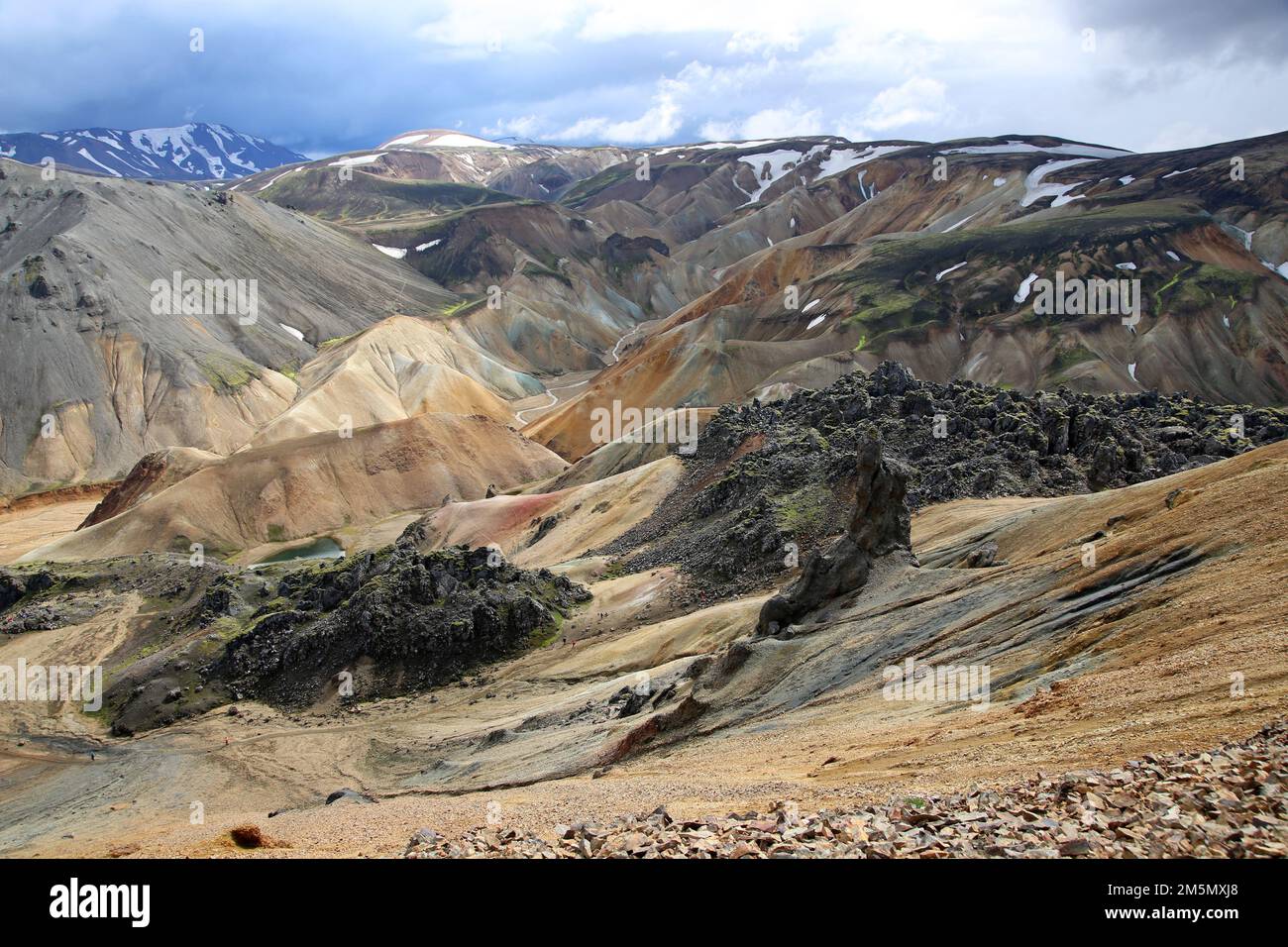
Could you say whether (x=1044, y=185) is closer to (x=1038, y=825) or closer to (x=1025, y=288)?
(x=1025, y=288)

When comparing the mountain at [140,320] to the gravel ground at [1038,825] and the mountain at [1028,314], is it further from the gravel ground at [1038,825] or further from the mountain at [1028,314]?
the gravel ground at [1038,825]

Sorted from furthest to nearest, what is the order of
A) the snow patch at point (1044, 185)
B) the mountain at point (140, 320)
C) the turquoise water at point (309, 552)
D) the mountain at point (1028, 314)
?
the snow patch at point (1044, 185) → the mountain at point (140, 320) → the mountain at point (1028, 314) → the turquoise water at point (309, 552)

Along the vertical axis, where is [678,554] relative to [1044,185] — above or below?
below

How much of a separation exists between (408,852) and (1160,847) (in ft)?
29.1

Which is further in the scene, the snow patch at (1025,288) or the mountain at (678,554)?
the snow patch at (1025,288)

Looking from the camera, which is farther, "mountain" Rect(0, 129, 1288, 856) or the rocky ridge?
the rocky ridge

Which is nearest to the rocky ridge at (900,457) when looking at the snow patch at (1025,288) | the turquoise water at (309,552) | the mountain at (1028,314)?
the turquoise water at (309,552)

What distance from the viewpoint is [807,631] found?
31.5m

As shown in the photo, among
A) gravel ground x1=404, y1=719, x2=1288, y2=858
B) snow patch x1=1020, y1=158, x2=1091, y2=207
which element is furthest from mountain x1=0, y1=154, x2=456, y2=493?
gravel ground x1=404, y1=719, x2=1288, y2=858

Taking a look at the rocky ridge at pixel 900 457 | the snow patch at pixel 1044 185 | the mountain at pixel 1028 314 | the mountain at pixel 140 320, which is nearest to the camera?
the rocky ridge at pixel 900 457

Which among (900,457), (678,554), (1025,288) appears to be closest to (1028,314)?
(1025,288)

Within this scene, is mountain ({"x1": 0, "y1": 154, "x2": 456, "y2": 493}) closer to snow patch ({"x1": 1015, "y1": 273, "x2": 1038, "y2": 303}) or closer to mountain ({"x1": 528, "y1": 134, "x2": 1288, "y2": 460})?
mountain ({"x1": 528, "y1": 134, "x2": 1288, "y2": 460})
